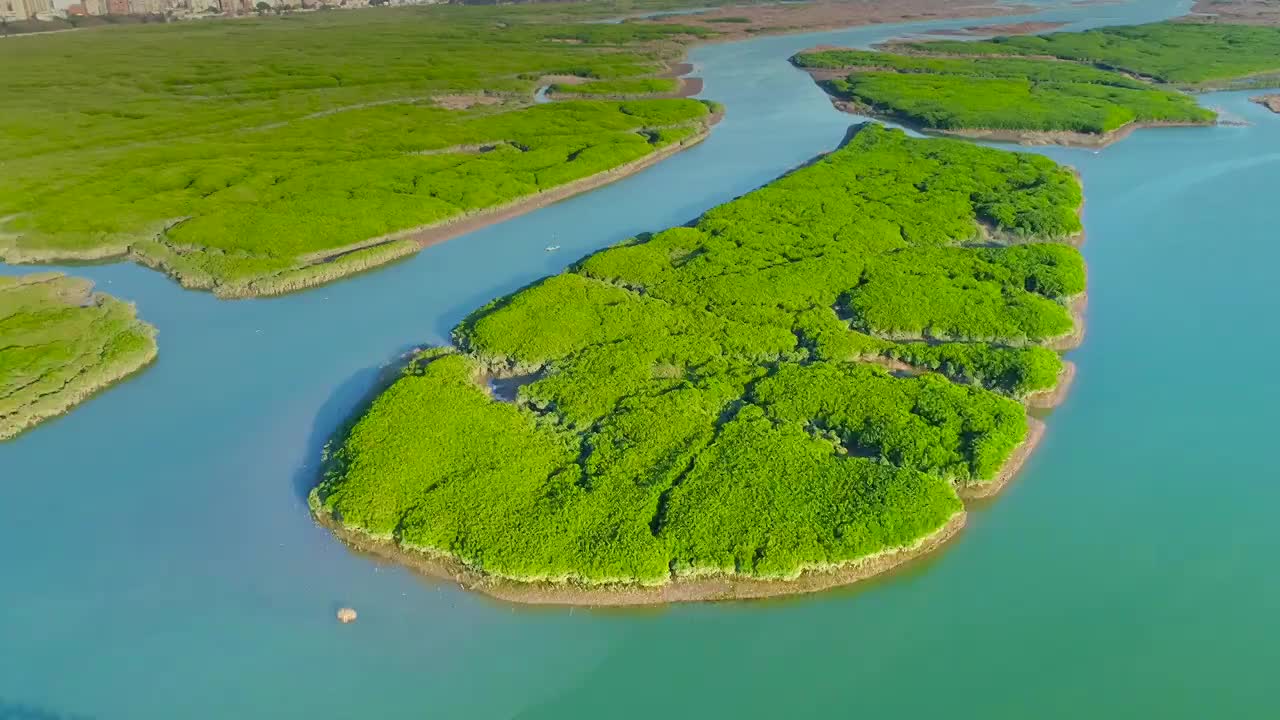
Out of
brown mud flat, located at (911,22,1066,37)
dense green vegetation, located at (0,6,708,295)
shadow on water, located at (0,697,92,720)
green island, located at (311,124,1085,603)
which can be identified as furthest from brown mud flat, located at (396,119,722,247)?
brown mud flat, located at (911,22,1066,37)

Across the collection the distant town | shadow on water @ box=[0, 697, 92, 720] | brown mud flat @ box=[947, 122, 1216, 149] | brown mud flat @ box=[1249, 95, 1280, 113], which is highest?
the distant town

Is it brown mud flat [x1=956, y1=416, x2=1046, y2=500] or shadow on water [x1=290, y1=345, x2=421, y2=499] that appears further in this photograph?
shadow on water [x1=290, y1=345, x2=421, y2=499]

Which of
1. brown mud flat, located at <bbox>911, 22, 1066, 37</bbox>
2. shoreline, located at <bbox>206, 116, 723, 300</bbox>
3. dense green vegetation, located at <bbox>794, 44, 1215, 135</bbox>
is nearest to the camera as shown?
shoreline, located at <bbox>206, 116, 723, 300</bbox>

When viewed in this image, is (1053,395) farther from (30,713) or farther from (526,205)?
(526,205)

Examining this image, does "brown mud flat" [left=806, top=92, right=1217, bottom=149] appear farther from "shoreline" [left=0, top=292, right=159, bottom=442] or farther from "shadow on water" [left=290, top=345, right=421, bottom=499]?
"shoreline" [left=0, top=292, right=159, bottom=442]

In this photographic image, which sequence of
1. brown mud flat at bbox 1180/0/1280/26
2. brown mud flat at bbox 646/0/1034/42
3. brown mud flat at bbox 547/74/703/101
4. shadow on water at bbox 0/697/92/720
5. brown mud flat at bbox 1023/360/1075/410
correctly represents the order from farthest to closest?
brown mud flat at bbox 646/0/1034/42 → brown mud flat at bbox 1180/0/1280/26 → brown mud flat at bbox 547/74/703/101 → brown mud flat at bbox 1023/360/1075/410 → shadow on water at bbox 0/697/92/720

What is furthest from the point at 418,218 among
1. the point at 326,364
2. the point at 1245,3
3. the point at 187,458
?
the point at 1245,3

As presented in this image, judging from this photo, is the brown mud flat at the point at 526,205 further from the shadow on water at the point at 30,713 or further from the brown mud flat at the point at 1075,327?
the brown mud flat at the point at 1075,327
